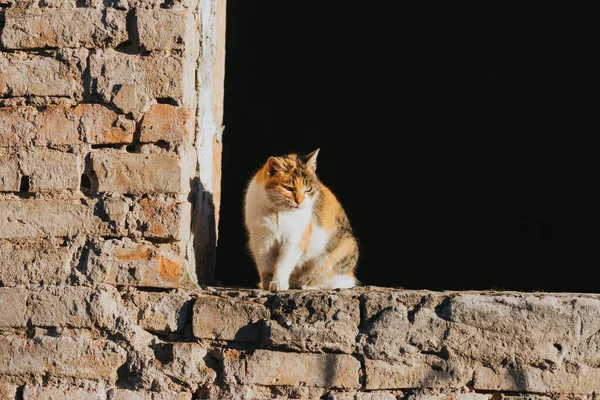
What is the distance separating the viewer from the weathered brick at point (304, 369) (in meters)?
2.63

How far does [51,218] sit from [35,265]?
0.56 feet

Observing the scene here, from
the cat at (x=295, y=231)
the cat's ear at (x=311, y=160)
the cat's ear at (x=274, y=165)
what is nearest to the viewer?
the cat at (x=295, y=231)

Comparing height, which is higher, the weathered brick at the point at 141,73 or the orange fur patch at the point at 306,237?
the weathered brick at the point at 141,73

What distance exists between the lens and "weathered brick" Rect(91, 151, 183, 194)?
8.96 feet

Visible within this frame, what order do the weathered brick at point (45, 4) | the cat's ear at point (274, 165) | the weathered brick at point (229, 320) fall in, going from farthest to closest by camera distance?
the cat's ear at point (274, 165)
the weathered brick at point (45, 4)
the weathered brick at point (229, 320)

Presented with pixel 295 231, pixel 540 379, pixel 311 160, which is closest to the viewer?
pixel 540 379

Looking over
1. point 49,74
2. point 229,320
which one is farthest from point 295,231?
point 49,74

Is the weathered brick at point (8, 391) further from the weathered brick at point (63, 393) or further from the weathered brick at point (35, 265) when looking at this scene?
the weathered brick at point (35, 265)

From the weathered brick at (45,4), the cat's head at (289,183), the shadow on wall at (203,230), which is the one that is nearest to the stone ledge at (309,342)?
the shadow on wall at (203,230)

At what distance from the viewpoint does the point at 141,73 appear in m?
2.75

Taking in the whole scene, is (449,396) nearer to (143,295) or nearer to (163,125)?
(143,295)

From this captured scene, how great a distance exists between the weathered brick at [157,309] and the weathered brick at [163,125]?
0.55 metres

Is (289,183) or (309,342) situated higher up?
(289,183)

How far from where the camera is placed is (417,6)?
5.48 m
